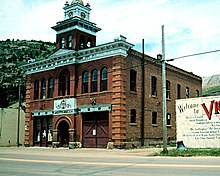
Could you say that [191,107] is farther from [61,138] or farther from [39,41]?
[39,41]

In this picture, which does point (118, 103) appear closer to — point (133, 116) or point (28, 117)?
point (133, 116)

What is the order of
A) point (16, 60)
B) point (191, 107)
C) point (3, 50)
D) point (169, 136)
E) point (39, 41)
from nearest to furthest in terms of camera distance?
point (191, 107), point (169, 136), point (16, 60), point (3, 50), point (39, 41)

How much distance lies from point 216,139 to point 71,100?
14305mm

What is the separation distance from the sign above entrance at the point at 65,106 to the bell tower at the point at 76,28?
5.33 metres

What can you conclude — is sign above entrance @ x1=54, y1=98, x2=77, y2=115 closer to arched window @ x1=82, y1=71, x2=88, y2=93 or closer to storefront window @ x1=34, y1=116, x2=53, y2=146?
arched window @ x1=82, y1=71, x2=88, y2=93

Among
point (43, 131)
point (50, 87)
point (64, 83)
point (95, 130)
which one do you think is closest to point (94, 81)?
point (64, 83)

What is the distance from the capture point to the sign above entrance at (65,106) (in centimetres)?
3198

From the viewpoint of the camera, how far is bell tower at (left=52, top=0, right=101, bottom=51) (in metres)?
34.3

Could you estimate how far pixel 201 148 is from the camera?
24.0m

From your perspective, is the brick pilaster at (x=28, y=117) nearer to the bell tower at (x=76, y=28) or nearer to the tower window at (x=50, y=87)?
the tower window at (x=50, y=87)

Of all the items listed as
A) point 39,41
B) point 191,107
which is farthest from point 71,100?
point 39,41

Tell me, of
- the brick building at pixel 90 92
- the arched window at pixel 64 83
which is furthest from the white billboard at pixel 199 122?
the arched window at pixel 64 83

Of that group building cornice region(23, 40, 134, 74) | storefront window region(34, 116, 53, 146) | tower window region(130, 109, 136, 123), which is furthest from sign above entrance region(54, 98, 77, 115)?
tower window region(130, 109, 136, 123)

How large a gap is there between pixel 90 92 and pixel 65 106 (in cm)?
331
